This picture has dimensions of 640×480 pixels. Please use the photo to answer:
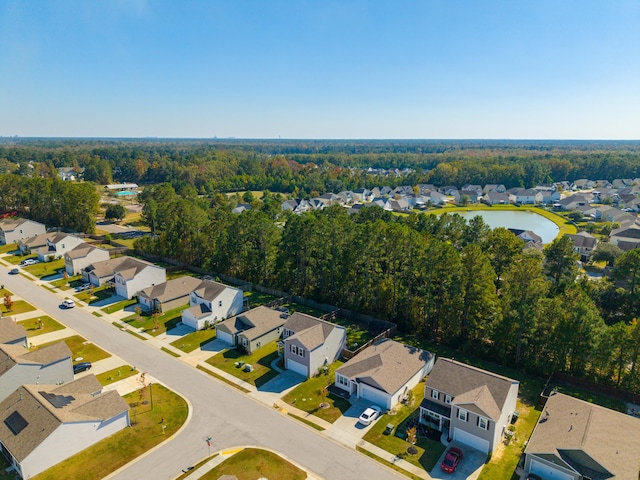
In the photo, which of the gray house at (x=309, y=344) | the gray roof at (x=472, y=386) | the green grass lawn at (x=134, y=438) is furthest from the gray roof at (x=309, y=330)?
the green grass lawn at (x=134, y=438)

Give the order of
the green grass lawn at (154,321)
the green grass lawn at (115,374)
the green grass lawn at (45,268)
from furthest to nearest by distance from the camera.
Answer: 1. the green grass lawn at (45,268)
2. the green grass lawn at (154,321)
3. the green grass lawn at (115,374)

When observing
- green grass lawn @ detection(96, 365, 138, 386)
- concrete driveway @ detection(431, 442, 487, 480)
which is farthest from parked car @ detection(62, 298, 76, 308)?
concrete driveway @ detection(431, 442, 487, 480)

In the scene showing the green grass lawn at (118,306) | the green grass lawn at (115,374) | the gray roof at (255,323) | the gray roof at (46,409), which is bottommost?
the green grass lawn at (115,374)

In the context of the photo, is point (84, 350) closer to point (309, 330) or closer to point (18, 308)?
point (18, 308)

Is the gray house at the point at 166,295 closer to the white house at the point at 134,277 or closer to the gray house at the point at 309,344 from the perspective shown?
the white house at the point at 134,277

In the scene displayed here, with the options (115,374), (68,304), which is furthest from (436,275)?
(68,304)

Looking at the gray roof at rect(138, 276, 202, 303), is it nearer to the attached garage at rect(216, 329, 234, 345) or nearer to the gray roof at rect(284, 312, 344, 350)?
the attached garage at rect(216, 329, 234, 345)

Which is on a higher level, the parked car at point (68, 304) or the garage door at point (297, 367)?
the parked car at point (68, 304)
